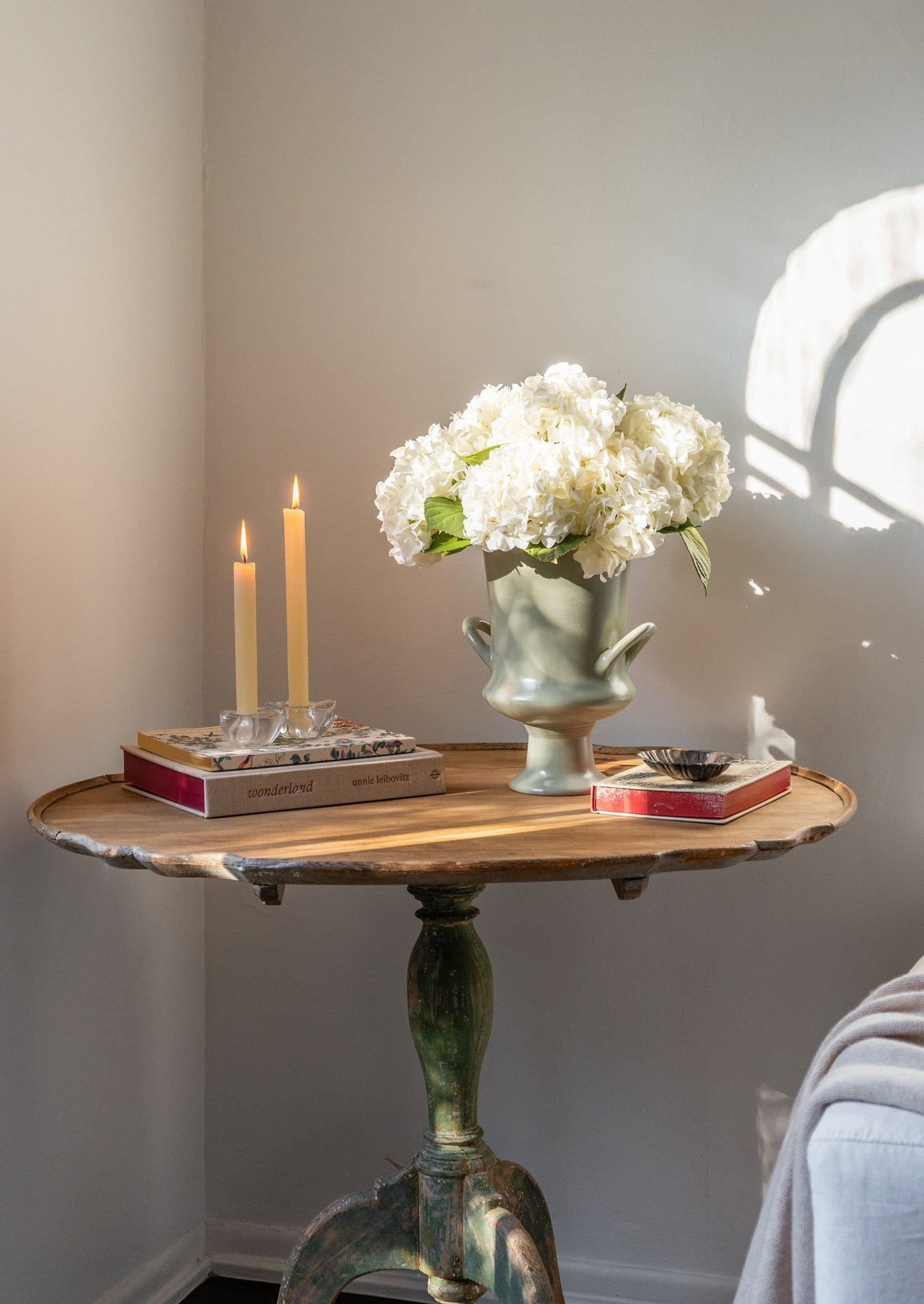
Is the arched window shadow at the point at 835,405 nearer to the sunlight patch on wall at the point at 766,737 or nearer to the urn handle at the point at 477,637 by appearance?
the sunlight patch on wall at the point at 766,737

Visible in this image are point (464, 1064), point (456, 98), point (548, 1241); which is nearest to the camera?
point (464, 1064)

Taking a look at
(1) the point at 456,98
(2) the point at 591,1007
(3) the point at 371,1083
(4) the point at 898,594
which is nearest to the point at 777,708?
(4) the point at 898,594

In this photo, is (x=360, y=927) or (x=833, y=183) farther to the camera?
(x=360, y=927)

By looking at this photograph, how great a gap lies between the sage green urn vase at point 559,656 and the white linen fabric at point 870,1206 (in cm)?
48

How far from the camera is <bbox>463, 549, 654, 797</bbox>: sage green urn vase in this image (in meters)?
1.22

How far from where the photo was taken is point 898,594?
1.56 meters

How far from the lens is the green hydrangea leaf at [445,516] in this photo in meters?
1.22

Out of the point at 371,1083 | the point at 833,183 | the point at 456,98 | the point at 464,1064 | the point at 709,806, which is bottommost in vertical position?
the point at 371,1083

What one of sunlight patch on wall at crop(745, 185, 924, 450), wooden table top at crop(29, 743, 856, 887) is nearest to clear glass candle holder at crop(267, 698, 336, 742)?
wooden table top at crop(29, 743, 856, 887)

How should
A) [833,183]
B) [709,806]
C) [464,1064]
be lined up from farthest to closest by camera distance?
1. [833,183]
2. [464,1064]
3. [709,806]

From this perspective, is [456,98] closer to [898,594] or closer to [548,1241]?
[898,594]

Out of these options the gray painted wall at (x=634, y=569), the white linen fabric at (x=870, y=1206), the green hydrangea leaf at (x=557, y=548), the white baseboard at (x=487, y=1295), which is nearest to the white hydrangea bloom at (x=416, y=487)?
the green hydrangea leaf at (x=557, y=548)

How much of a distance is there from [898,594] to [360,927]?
89 cm

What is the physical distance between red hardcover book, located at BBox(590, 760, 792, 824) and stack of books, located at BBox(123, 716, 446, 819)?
198 mm
